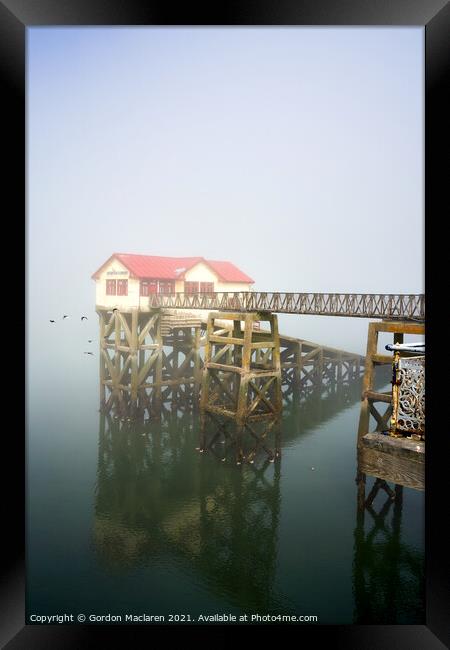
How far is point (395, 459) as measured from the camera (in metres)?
8.26

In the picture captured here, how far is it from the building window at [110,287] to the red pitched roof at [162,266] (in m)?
0.93

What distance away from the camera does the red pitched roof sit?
83.4 feet

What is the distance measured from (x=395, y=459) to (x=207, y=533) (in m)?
7.57

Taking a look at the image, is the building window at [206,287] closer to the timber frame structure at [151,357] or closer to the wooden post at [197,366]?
the timber frame structure at [151,357]

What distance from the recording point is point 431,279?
8.04 metres

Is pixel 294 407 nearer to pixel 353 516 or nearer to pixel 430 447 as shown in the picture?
pixel 353 516

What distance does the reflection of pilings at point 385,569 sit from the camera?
10805mm

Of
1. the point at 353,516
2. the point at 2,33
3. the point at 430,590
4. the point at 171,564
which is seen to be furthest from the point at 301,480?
the point at 2,33

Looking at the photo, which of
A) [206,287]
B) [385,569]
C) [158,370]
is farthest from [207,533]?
[206,287]

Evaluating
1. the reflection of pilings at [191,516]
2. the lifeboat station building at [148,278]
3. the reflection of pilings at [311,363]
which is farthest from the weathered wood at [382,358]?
the reflection of pilings at [311,363]

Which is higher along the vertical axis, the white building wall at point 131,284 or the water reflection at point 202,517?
the white building wall at point 131,284

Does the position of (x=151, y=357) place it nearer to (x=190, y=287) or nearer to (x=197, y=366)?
(x=197, y=366)

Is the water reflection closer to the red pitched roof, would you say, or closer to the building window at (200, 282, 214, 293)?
the building window at (200, 282, 214, 293)

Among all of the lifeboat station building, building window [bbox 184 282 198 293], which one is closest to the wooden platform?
the lifeboat station building
